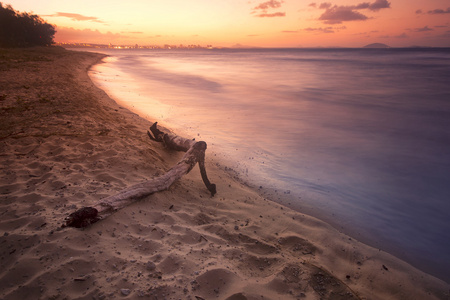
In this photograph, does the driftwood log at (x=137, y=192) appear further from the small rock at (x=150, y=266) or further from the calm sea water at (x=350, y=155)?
the calm sea water at (x=350, y=155)

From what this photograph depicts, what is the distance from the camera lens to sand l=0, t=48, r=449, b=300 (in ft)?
7.48

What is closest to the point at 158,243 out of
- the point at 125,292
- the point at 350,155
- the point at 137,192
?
the point at 125,292

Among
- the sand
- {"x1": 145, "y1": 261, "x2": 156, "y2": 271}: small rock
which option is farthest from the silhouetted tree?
{"x1": 145, "y1": 261, "x2": 156, "y2": 271}: small rock

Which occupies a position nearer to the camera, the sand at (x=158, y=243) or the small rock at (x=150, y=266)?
the sand at (x=158, y=243)

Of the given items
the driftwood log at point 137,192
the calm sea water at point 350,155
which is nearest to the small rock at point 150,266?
the driftwood log at point 137,192

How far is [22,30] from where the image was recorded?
43219 millimetres

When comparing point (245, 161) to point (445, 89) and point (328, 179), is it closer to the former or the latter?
point (328, 179)

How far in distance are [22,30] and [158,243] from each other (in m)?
57.3

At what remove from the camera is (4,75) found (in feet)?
35.6

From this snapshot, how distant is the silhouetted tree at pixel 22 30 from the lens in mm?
40500

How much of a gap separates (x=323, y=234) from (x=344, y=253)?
384mm

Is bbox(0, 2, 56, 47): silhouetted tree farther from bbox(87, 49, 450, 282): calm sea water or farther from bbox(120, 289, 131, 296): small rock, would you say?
bbox(120, 289, 131, 296): small rock

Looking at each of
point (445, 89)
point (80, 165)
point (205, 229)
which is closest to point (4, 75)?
point (80, 165)

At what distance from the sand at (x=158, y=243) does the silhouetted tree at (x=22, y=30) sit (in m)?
48.7
